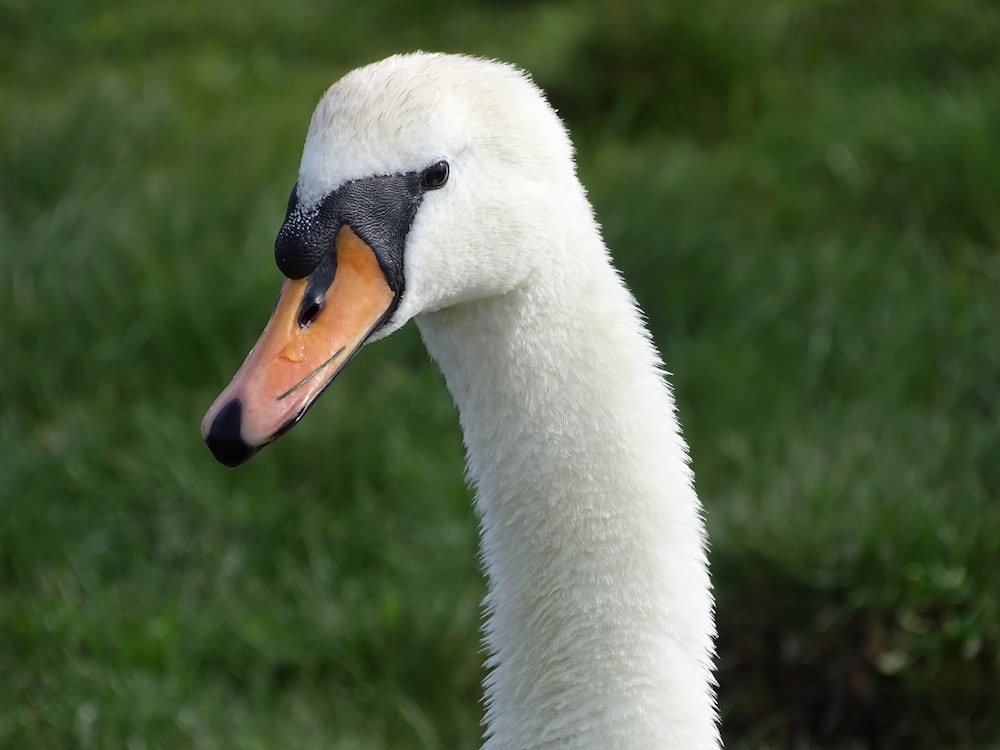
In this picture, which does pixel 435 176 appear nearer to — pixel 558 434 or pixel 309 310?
pixel 309 310

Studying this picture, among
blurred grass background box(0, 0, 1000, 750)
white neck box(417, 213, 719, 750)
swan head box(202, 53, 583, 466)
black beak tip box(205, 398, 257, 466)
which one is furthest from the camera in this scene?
blurred grass background box(0, 0, 1000, 750)

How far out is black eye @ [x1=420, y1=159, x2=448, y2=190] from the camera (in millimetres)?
2076

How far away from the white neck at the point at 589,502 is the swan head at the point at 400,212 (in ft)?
0.28

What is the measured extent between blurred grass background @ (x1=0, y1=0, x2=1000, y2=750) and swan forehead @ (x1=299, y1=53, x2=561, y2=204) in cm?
151

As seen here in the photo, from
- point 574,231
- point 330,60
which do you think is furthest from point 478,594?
point 330,60

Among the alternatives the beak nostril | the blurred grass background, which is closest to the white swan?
the beak nostril

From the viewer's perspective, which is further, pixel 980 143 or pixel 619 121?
pixel 619 121

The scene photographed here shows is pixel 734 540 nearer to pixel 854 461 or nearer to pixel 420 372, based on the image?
pixel 854 461

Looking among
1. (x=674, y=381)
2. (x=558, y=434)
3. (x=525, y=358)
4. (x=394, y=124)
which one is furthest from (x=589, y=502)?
(x=674, y=381)

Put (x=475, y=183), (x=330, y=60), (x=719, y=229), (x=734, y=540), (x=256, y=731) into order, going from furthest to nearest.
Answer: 1. (x=330, y=60)
2. (x=719, y=229)
3. (x=734, y=540)
4. (x=256, y=731)
5. (x=475, y=183)

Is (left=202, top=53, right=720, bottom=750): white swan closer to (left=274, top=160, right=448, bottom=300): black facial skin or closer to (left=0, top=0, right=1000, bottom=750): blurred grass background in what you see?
(left=274, top=160, right=448, bottom=300): black facial skin

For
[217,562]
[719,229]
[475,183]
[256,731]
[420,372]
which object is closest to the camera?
[475,183]

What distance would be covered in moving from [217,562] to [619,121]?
283cm

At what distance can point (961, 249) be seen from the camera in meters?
4.82
